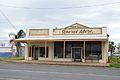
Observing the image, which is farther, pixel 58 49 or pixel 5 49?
pixel 5 49

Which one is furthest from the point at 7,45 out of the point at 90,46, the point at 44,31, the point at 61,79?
the point at 61,79

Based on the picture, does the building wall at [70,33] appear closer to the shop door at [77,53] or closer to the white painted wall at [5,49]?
the shop door at [77,53]

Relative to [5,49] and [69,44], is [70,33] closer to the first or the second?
[69,44]

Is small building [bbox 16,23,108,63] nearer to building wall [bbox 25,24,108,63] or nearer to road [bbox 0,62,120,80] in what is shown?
building wall [bbox 25,24,108,63]

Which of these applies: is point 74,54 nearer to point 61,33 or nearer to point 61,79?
point 61,33

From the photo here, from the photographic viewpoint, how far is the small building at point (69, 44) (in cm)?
4391

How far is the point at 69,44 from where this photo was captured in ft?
150

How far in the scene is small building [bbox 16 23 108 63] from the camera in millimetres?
43906

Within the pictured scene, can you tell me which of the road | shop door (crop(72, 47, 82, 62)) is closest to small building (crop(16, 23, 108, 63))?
shop door (crop(72, 47, 82, 62))

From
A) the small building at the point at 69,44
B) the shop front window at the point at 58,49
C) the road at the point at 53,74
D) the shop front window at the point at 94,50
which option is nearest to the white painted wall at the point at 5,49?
the small building at the point at 69,44

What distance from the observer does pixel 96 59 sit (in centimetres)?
4419

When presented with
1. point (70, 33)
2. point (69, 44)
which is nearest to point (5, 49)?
point (70, 33)

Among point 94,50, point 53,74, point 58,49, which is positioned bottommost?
point 53,74

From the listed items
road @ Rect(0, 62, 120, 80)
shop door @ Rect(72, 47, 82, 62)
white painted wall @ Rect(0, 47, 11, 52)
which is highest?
white painted wall @ Rect(0, 47, 11, 52)
